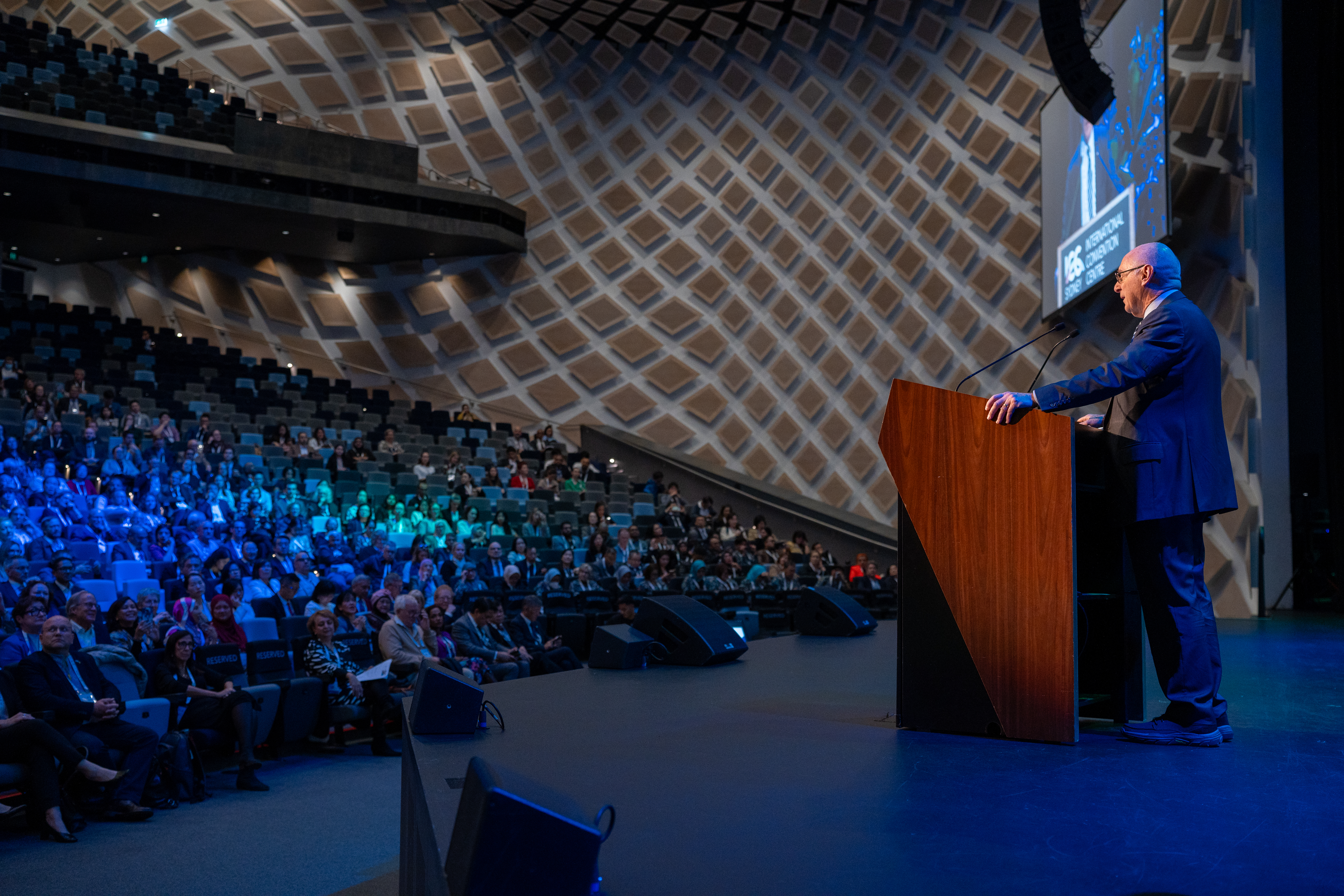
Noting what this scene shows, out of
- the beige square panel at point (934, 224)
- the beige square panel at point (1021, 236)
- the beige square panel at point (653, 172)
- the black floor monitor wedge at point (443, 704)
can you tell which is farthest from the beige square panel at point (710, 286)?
the black floor monitor wedge at point (443, 704)

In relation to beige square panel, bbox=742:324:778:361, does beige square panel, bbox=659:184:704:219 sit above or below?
above

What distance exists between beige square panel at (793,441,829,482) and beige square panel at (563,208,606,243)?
17.2 feet

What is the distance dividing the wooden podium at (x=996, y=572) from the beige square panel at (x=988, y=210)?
11617 mm

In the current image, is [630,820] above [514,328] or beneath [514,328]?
beneath

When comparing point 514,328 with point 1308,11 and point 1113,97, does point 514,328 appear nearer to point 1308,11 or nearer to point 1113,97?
point 1113,97

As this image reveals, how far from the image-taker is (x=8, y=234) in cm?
1559

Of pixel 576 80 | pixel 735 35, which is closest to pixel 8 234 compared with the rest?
pixel 576 80

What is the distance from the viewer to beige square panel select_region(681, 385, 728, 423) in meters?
15.9

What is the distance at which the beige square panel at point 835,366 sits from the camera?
14.8 meters

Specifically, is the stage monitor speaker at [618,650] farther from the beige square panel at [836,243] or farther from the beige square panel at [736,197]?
the beige square panel at [736,197]

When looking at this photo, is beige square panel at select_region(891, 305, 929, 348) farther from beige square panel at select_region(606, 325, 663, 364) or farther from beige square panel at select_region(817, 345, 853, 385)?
beige square panel at select_region(606, 325, 663, 364)

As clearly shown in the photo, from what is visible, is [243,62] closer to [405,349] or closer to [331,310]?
[331,310]

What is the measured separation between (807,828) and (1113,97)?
944 cm

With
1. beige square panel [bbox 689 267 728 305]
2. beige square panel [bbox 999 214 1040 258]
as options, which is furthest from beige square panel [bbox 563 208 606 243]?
beige square panel [bbox 999 214 1040 258]
